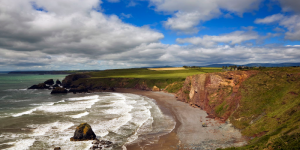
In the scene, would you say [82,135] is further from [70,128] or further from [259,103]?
[259,103]

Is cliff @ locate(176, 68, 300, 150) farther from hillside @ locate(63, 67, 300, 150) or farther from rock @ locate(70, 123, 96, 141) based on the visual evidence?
rock @ locate(70, 123, 96, 141)

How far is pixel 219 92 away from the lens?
37438mm

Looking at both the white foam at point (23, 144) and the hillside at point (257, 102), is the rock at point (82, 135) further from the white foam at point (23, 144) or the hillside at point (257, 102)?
the hillside at point (257, 102)

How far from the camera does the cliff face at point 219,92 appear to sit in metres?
32.1

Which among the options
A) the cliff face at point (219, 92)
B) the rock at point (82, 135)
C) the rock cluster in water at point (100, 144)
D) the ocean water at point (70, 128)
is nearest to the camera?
the rock cluster in water at point (100, 144)

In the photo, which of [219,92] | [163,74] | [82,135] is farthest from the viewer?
[163,74]

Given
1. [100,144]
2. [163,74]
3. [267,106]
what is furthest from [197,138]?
[163,74]

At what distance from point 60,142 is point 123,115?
647 inches

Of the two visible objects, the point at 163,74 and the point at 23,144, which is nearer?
the point at 23,144

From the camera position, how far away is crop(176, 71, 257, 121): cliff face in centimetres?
3212

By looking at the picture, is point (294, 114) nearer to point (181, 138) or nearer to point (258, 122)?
point (258, 122)

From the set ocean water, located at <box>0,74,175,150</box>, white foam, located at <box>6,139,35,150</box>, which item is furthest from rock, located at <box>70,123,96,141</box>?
white foam, located at <box>6,139,35,150</box>

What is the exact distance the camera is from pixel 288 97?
24734 mm

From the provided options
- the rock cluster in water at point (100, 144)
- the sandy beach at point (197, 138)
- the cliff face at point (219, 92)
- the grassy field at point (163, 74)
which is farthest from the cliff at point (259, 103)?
the grassy field at point (163, 74)
